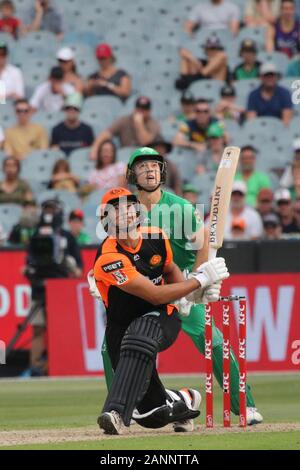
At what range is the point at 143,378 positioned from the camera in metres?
8.44

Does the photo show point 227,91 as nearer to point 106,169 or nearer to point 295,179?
point 295,179

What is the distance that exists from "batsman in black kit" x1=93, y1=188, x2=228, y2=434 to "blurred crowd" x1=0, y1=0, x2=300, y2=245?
7235 mm

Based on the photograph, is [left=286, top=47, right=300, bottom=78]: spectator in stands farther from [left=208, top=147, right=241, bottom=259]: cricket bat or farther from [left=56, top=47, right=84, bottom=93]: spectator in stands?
[left=208, top=147, right=241, bottom=259]: cricket bat

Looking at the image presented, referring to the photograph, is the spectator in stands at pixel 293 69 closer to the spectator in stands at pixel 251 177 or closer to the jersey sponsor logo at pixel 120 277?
the spectator in stands at pixel 251 177

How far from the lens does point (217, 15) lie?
20.2 m

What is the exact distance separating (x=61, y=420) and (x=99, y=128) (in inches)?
371

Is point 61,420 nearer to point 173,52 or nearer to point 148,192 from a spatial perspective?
point 148,192

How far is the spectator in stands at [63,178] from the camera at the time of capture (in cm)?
1798

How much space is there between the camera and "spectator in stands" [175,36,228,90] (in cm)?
1938

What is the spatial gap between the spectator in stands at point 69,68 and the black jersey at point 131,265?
11.1 meters

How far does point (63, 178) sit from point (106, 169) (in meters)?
0.65

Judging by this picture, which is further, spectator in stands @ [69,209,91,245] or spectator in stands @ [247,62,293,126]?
spectator in stands @ [247,62,293,126]

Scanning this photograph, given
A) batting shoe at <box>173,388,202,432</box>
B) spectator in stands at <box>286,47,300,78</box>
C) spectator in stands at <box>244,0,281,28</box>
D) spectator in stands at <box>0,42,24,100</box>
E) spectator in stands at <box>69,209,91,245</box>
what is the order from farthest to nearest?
spectator in stands at <box>244,0,281,28</box>
spectator in stands at <box>0,42,24,100</box>
spectator in stands at <box>286,47,300,78</box>
spectator in stands at <box>69,209,91,245</box>
batting shoe at <box>173,388,202,432</box>

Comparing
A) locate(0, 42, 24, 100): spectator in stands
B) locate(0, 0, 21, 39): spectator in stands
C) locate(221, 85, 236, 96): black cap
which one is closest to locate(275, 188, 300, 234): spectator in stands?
locate(221, 85, 236, 96): black cap
